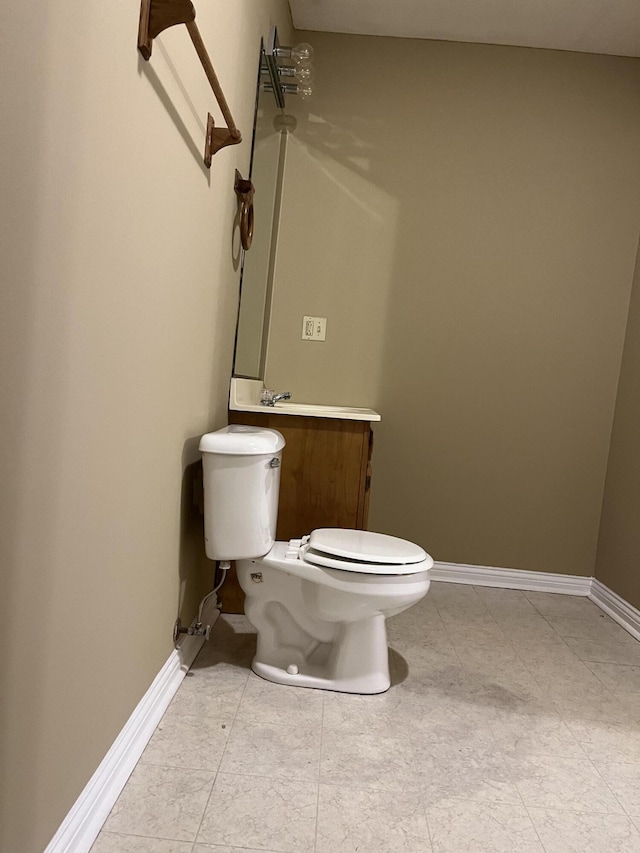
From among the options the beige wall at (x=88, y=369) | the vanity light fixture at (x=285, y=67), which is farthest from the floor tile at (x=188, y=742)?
the vanity light fixture at (x=285, y=67)

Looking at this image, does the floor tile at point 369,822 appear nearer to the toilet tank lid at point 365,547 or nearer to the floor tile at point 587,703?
the toilet tank lid at point 365,547

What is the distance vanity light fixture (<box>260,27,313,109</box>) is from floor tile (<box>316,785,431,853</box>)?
2413 mm

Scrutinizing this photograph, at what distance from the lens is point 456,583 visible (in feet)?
11.0

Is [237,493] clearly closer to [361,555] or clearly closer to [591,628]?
[361,555]

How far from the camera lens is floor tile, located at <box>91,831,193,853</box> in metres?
1.28

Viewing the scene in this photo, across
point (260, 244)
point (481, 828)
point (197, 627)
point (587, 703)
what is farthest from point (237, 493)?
point (260, 244)

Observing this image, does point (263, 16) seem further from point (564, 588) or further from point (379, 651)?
point (564, 588)

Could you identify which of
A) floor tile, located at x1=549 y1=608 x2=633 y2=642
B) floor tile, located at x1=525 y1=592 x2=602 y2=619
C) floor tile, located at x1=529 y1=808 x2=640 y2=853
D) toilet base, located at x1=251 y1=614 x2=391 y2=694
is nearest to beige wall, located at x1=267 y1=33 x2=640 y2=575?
floor tile, located at x1=525 y1=592 x2=602 y2=619

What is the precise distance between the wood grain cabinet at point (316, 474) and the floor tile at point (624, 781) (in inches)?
45.6

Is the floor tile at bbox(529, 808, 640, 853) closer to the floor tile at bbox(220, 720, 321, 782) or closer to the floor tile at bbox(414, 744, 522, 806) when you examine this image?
the floor tile at bbox(414, 744, 522, 806)

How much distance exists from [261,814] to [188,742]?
1.06ft

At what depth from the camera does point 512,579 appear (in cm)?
335

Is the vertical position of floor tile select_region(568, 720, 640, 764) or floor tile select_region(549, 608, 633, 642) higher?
floor tile select_region(568, 720, 640, 764)

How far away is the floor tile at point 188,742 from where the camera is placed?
63.1 inches
